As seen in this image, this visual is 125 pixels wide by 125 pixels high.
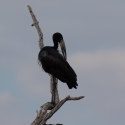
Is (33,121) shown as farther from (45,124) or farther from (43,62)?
(43,62)

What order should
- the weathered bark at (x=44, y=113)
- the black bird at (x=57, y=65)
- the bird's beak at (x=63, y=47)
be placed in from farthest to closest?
the bird's beak at (x=63, y=47) → the black bird at (x=57, y=65) → the weathered bark at (x=44, y=113)

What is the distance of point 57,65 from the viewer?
66.7 ft

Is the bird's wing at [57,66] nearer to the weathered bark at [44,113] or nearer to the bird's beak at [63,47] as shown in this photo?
the bird's beak at [63,47]

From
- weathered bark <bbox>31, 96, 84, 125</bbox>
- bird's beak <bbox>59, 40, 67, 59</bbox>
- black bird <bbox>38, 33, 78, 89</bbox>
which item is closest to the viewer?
weathered bark <bbox>31, 96, 84, 125</bbox>

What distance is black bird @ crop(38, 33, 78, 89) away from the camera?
20.0m

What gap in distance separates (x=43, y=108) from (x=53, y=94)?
1.26m

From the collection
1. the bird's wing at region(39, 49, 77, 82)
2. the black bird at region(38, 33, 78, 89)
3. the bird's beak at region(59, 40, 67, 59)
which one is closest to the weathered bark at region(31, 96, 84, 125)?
the black bird at region(38, 33, 78, 89)

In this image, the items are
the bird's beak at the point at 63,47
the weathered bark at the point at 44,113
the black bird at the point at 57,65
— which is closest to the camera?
the weathered bark at the point at 44,113

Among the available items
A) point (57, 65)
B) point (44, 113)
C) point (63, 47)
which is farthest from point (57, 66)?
point (44, 113)

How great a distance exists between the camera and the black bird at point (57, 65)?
789 inches

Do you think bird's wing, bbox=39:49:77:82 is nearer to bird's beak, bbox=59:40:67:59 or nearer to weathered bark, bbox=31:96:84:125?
bird's beak, bbox=59:40:67:59

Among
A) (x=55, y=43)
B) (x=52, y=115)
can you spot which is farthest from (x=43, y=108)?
(x=55, y=43)

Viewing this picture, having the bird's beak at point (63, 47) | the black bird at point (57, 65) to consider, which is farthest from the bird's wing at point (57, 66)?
the bird's beak at point (63, 47)

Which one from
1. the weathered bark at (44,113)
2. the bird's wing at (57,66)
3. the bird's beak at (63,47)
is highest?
the bird's beak at (63,47)
